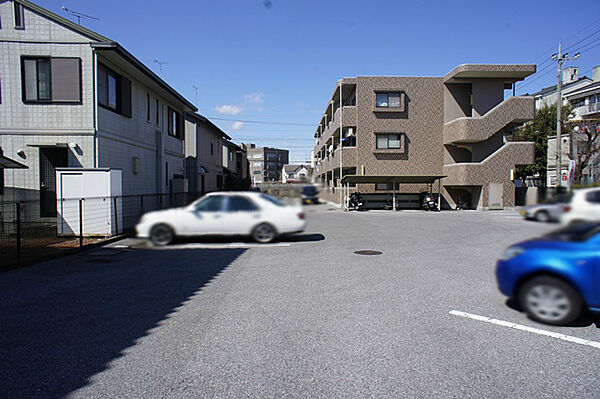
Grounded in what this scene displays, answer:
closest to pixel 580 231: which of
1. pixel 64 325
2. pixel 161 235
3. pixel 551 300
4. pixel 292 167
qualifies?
pixel 551 300

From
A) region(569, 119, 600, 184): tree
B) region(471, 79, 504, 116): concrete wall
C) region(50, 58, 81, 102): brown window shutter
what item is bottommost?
region(569, 119, 600, 184): tree

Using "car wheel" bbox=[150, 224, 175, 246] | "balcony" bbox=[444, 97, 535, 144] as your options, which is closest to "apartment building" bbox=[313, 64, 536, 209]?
"balcony" bbox=[444, 97, 535, 144]

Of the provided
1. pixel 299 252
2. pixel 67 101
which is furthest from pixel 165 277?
pixel 67 101

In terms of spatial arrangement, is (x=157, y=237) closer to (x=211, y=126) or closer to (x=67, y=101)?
(x=211, y=126)

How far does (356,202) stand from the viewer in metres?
3.49

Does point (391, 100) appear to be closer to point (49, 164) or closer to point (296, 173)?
point (296, 173)

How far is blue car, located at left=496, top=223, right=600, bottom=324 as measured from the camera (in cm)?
113

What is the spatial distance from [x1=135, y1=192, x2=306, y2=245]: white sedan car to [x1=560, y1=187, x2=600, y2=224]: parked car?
3.38 ft

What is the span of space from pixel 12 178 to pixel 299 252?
18533 millimetres

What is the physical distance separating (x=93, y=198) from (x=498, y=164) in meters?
2.48

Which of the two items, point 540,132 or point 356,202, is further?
point 356,202

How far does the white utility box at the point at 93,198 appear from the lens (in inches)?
91.0

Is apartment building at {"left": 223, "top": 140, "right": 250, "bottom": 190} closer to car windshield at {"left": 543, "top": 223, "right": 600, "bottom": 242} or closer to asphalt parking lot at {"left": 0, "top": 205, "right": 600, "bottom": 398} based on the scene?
car windshield at {"left": 543, "top": 223, "right": 600, "bottom": 242}

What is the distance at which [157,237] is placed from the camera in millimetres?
1852
